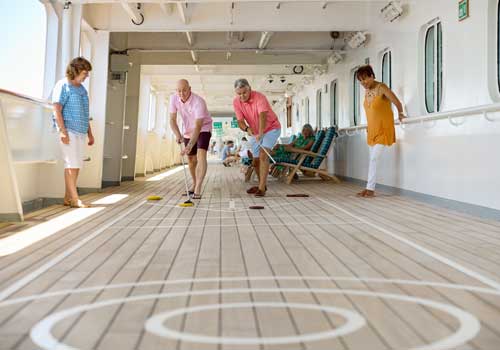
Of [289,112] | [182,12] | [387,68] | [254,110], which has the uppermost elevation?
[289,112]

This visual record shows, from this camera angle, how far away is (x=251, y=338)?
1.32m

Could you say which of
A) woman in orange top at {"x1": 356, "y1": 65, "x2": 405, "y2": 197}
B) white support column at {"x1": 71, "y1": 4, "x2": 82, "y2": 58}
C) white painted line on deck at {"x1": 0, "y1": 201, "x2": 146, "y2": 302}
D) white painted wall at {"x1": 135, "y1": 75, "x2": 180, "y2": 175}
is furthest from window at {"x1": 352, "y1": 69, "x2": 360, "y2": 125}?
white painted line on deck at {"x1": 0, "y1": 201, "x2": 146, "y2": 302}

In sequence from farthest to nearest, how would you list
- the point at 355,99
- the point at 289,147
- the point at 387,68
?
the point at 355,99, the point at 289,147, the point at 387,68

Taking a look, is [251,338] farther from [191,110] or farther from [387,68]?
[387,68]

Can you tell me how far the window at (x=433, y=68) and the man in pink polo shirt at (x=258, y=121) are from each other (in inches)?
74.1

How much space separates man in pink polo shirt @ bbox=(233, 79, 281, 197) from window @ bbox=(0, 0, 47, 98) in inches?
88.1

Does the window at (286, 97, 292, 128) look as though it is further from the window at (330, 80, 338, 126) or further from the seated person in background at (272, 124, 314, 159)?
the seated person in background at (272, 124, 314, 159)

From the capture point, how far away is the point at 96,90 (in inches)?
246

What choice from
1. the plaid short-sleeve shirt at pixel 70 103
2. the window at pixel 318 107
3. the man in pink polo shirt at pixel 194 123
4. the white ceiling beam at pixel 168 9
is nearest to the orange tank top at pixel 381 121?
the man in pink polo shirt at pixel 194 123

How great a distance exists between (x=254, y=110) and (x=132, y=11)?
228cm

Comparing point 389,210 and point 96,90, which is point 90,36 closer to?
point 96,90

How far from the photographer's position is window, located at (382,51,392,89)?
22.0 ft

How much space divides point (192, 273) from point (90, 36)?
17.6 ft

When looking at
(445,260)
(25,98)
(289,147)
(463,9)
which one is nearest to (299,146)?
(289,147)
